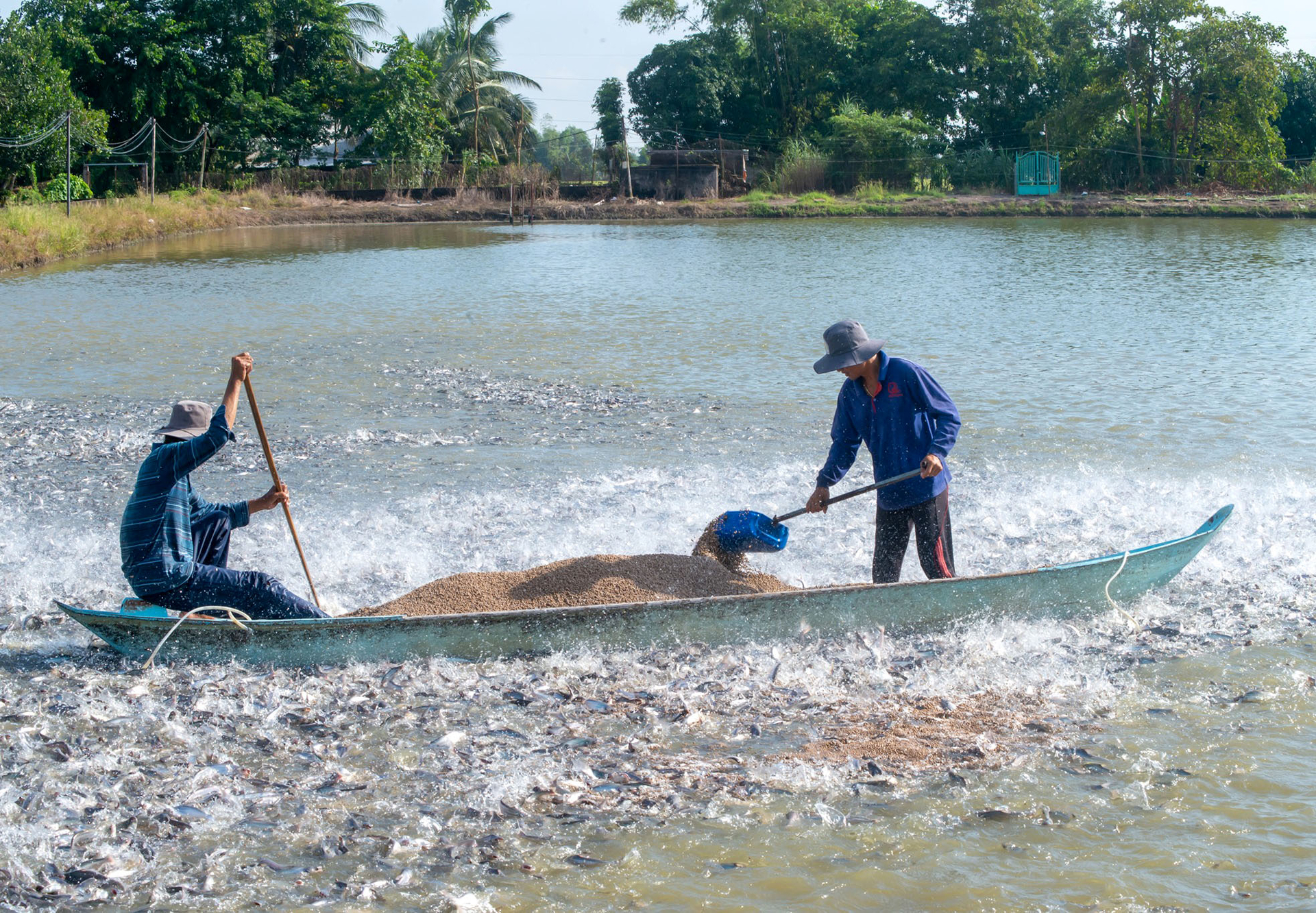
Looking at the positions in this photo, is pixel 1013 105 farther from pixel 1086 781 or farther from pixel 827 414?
pixel 1086 781

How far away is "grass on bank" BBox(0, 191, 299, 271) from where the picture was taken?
2431 centimetres

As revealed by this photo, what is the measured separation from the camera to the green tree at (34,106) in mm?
30781

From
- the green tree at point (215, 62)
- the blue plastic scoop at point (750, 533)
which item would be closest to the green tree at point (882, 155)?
the green tree at point (215, 62)

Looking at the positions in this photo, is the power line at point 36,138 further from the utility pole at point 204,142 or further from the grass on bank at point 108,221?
the utility pole at point 204,142

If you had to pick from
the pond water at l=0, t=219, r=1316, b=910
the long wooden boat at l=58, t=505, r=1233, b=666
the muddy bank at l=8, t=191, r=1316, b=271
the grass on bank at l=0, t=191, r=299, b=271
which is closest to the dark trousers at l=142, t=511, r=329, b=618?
the long wooden boat at l=58, t=505, r=1233, b=666

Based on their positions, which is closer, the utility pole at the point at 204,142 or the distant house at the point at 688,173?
the utility pole at the point at 204,142

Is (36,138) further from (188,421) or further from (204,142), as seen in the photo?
(188,421)

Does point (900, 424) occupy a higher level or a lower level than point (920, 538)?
higher

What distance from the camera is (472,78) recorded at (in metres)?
44.6

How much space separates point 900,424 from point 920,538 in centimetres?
68

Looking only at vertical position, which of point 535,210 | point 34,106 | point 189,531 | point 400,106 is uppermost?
point 400,106

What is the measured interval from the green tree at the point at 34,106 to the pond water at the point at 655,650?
57.4ft

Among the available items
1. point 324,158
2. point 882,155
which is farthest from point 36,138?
point 882,155

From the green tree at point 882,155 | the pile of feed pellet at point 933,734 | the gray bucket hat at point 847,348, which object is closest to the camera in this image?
the pile of feed pellet at point 933,734
